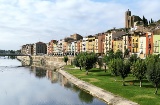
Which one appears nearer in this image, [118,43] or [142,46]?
[142,46]

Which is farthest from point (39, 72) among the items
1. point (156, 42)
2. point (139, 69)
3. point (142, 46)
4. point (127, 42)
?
point (139, 69)

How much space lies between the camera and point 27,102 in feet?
182

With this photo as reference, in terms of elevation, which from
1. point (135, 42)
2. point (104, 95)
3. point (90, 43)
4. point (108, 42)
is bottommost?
point (104, 95)

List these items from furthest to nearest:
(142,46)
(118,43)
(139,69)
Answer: (118,43)
(142,46)
(139,69)

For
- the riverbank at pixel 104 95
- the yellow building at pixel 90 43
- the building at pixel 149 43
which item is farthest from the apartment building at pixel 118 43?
the riverbank at pixel 104 95

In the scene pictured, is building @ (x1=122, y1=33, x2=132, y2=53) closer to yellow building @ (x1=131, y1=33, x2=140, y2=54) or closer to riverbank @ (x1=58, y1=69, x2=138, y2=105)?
yellow building @ (x1=131, y1=33, x2=140, y2=54)

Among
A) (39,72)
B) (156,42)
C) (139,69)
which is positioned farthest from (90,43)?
(139,69)

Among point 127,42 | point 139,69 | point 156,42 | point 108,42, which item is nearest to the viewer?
point 139,69

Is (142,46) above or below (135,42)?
below

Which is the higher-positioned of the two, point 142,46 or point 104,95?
point 142,46

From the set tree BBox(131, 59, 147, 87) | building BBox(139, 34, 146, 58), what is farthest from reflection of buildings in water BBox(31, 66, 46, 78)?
tree BBox(131, 59, 147, 87)

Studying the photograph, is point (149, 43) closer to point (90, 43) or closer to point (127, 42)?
point (127, 42)

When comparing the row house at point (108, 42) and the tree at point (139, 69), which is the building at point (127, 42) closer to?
the row house at point (108, 42)

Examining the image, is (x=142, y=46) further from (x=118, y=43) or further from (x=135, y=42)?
(x=118, y=43)
